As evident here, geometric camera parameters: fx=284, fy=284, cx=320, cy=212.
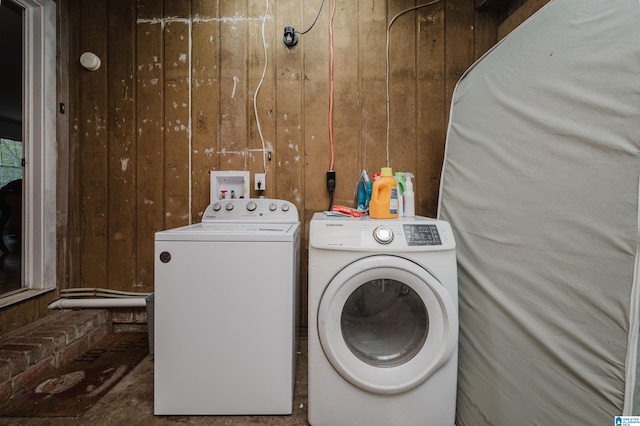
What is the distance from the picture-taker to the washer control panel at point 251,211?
1.69m

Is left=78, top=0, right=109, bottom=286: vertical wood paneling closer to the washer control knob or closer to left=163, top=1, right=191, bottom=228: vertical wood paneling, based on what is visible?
left=163, top=1, right=191, bottom=228: vertical wood paneling

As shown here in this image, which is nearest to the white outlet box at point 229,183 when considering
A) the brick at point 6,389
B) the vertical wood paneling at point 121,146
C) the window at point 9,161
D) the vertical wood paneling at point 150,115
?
the vertical wood paneling at point 150,115

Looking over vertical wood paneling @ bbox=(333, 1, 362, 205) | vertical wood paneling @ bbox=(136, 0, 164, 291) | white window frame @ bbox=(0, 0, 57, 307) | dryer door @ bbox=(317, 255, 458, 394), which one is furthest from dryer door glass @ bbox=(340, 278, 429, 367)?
white window frame @ bbox=(0, 0, 57, 307)

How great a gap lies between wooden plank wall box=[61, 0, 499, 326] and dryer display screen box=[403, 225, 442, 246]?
76 centimetres

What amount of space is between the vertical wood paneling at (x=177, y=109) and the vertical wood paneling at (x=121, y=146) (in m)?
0.24

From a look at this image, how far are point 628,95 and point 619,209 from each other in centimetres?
30

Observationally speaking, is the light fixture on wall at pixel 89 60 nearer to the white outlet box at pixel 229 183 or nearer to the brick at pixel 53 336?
the white outlet box at pixel 229 183

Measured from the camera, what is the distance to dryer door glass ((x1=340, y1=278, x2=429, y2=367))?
1.17 m

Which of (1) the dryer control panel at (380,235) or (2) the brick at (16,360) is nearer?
(1) the dryer control panel at (380,235)

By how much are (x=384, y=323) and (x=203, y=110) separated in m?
1.71

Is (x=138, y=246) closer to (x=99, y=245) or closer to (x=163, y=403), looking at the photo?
Result: (x=99, y=245)

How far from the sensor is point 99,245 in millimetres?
1931

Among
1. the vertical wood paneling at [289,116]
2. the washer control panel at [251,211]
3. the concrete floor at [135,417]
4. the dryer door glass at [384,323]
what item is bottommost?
the concrete floor at [135,417]

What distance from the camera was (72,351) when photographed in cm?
162
